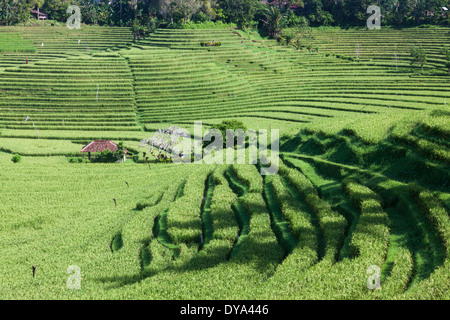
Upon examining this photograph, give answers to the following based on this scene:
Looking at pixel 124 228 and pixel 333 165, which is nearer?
pixel 124 228

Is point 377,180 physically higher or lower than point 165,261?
higher

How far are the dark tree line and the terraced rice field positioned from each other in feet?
90.9

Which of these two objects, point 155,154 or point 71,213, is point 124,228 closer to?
point 71,213

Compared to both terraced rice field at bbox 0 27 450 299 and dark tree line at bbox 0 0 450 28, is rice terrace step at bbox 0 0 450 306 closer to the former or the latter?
terraced rice field at bbox 0 27 450 299

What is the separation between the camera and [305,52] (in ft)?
251

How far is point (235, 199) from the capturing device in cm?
2439

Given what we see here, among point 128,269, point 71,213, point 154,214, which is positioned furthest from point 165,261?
point 71,213

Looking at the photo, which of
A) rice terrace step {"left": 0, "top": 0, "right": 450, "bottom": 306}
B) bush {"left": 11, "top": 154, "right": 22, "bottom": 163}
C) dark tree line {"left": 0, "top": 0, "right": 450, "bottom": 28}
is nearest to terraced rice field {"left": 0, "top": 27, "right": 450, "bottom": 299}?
rice terrace step {"left": 0, "top": 0, "right": 450, "bottom": 306}

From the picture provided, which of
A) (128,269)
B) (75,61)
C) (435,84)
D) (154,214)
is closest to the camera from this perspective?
(128,269)

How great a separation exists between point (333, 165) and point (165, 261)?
12.6m

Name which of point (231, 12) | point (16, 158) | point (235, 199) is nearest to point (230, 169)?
point (235, 199)

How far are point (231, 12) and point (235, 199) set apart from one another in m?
72.7

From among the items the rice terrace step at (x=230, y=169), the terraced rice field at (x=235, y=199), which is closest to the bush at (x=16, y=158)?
the rice terrace step at (x=230, y=169)
